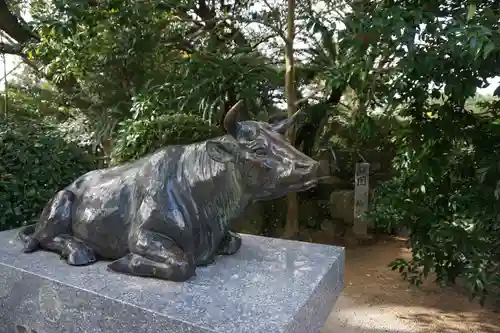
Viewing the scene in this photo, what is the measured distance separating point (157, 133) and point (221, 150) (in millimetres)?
2531

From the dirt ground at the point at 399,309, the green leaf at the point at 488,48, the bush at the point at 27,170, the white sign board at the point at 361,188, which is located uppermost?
the green leaf at the point at 488,48

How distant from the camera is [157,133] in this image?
4062 mm

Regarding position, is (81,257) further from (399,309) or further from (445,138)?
(399,309)

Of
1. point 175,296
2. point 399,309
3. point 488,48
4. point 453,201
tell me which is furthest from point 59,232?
point 399,309

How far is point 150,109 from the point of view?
4.16 metres

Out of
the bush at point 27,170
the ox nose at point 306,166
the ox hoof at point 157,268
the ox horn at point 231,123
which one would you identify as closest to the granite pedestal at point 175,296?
the ox hoof at point 157,268

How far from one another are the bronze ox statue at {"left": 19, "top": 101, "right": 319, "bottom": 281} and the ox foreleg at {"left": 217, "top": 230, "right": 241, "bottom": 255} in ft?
0.73

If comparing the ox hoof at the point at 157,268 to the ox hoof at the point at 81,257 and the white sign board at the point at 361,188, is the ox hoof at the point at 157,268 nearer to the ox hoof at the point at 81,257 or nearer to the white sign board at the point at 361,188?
the ox hoof at the point at 81,257

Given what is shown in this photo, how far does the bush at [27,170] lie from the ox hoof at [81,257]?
1.40 metres

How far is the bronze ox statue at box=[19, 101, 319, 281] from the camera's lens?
65.4 inches

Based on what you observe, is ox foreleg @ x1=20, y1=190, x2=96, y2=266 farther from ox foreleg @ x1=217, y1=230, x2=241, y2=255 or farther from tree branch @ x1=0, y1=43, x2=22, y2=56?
tree branch @ x1=0, y1=43, x2=22, y2=56

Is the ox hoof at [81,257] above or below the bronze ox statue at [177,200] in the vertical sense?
below

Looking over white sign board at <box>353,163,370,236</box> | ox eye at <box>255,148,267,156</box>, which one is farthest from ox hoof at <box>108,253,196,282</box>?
white sign board at <box>353,163,370,236</box>

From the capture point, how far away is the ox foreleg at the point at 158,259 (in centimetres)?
168
